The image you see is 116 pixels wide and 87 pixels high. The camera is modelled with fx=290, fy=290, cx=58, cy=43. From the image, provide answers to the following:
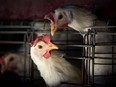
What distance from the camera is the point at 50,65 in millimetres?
1308

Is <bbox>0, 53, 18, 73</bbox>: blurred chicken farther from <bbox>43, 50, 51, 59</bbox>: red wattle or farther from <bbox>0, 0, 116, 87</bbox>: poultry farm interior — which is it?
<bbox>43, 50, 51, 59</bbox>: red wattle

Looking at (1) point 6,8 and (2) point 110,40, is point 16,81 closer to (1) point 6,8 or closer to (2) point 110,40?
(1) point 6,8

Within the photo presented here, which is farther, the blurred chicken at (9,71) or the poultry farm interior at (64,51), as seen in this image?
the blurred chicken at (9,71)

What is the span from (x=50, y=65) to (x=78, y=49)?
0.26m

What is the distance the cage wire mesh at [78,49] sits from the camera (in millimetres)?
1142

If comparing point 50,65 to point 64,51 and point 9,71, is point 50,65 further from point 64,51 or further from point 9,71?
point 9,71

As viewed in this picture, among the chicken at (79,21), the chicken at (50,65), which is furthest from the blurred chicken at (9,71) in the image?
the chicken at (79,21)

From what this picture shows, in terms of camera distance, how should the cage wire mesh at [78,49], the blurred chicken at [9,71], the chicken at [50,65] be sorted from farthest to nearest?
the blurred chicken at [9,71]
the chicken at [50,65]
the cage wire mesh at [78,49]

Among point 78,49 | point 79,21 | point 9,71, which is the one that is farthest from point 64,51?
point 9,71

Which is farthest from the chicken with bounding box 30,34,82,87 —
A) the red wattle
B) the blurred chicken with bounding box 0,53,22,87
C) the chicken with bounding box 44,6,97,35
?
the blurred chicken with bounding box 0,53,22,87

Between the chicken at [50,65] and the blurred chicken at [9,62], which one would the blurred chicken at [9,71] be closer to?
the blurred chicken at [9,62]

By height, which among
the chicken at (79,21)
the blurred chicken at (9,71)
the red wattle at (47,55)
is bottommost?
the blurred chicken at (9,71)

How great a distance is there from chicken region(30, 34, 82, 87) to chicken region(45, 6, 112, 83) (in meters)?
0.07

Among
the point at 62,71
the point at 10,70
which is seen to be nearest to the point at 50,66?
the point at 62,71
